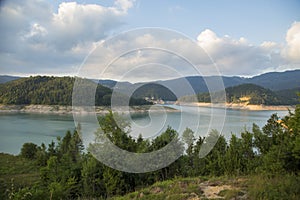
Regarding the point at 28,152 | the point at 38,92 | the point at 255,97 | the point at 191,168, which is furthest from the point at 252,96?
the point at 191,168

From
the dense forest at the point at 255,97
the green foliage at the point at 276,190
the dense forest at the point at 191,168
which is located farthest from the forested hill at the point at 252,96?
the green foliage at the point at 276,190

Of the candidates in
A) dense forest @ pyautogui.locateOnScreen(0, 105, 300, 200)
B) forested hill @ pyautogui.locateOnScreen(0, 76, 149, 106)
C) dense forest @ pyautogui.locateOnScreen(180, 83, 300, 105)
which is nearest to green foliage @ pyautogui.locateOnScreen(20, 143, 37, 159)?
dense forest @ pyautogui.locateOnScreen(0, 105, 300, 200)

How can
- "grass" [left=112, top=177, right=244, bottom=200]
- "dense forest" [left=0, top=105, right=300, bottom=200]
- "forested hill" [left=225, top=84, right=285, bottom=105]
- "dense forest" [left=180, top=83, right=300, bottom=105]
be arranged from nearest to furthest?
"grass" [left=112, top=177, right=244, bottom=200] < "dense forest" [left=0, top=105, right=300, bottom=200] < "dense forest" [left=180, top=83, right=300, bottom=105] < "forested hill" [left=225, top=84, right=285, bottom=105]

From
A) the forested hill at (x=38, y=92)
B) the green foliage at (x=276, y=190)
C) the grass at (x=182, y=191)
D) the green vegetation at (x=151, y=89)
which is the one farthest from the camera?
the forested hill at (x=38, y=92)

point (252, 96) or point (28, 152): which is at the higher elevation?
point (252, 96)

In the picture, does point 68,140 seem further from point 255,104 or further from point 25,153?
point 255,104

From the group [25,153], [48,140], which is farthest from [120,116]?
[48,140]

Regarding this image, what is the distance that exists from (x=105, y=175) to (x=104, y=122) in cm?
201

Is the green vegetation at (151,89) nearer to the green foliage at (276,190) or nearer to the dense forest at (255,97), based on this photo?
the green foliage at (276,190)

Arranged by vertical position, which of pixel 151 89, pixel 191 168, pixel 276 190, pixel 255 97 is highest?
pixel 255 97

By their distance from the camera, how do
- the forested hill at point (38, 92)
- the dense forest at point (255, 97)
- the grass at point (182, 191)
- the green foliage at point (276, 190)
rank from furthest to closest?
the dense forest at point (255, 97)
the forested hill at point (38, 92)
the grass at point (182, 191)
the green foliage at point (276, 190)

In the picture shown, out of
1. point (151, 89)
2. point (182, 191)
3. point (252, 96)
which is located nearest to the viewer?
point (182, 191)

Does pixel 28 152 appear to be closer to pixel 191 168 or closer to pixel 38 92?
pixel 191 168

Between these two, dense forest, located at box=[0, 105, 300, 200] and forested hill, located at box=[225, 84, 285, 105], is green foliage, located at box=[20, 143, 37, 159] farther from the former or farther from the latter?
forested hill, located at box=[225, 84, 285, 105]
